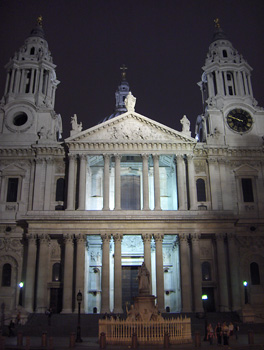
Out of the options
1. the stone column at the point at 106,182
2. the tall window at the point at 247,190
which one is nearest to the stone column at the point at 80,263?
the stone column at the point at 106,182

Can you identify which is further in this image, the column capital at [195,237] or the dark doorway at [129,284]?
the dark doorway at [129,284]

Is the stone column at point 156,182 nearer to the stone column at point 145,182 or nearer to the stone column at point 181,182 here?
the stone column at point 145,182

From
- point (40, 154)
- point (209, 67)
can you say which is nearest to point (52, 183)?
point (40, 154)

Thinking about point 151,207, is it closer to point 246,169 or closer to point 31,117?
point 246,169

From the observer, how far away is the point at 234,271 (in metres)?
36.3

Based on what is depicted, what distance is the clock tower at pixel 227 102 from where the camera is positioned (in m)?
44.3

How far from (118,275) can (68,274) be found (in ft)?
15.1

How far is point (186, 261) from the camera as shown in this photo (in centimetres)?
3634

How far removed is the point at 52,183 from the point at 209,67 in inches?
978

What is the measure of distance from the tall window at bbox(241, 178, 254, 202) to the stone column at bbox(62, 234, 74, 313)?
743 inches

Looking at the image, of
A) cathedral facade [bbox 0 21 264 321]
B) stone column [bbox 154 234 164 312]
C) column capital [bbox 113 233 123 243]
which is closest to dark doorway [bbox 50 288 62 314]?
cathedral facade [bbox 0 21 264 321]

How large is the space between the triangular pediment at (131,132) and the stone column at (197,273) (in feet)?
34.1

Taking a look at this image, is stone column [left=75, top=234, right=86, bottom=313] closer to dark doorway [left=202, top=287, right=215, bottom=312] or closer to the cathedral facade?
the cathedral facade

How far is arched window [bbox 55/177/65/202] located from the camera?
40388 millimetres
